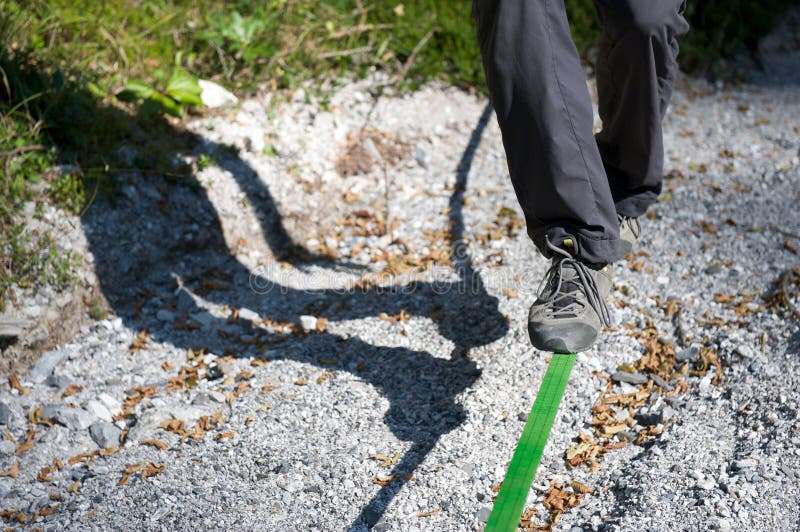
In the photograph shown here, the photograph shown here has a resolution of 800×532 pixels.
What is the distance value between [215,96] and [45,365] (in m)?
1.68

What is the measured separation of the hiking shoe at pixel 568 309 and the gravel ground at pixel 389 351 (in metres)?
0.34

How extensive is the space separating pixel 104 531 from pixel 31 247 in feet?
4.56

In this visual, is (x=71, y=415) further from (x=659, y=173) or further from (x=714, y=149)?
(x=714, y=149)

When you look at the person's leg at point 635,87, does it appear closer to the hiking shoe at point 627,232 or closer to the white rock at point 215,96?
the hiking shoe at point 627,232

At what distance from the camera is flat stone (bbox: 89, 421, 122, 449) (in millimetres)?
2527

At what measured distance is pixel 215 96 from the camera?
12.9ft

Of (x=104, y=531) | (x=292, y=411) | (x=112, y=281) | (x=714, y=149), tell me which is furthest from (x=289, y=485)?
(x=714, y=149)

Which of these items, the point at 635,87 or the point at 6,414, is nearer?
the point at 635,87

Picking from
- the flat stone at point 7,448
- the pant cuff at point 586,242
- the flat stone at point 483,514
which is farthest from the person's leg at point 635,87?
the flat stone at point 7,448

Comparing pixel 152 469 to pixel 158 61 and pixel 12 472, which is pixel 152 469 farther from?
pixel 158 61

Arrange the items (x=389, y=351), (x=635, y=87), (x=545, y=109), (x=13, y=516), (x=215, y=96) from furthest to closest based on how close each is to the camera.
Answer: (x=215, y=96) → (x=389, y=351) → (x=635, y=87) → (x=13, y=516) → (x=545, y=109)

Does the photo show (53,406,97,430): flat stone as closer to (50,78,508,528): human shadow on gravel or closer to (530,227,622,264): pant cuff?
(50,78,508,528): human shadow on gravel

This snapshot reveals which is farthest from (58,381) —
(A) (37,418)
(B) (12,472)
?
(B) (12,472)

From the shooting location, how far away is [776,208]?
3477 millimetres
